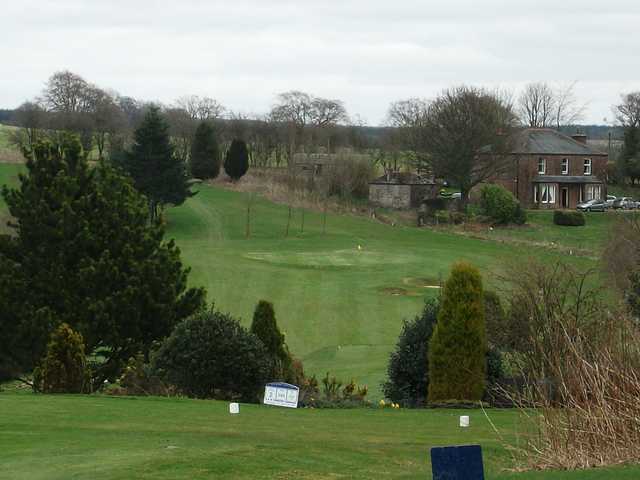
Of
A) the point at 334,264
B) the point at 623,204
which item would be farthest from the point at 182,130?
the point at 334,264

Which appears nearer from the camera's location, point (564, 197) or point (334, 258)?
point (334, 258)

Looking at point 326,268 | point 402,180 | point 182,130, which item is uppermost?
point 182,130

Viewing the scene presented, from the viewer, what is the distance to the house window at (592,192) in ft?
332

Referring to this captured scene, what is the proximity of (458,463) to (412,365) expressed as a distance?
17.1 m

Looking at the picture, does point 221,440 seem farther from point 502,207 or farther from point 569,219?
point 569,219

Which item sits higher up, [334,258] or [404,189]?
[404,189]

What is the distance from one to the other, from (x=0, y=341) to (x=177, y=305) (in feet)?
15.3

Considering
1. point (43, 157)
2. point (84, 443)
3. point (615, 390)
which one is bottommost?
point (84, 443)

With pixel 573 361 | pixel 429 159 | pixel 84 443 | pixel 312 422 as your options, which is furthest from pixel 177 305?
pixel 429 159

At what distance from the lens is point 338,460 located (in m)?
13.0

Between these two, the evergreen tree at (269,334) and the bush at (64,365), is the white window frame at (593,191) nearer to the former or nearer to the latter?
the evergreen tree at (269,334)

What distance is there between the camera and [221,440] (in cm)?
1427

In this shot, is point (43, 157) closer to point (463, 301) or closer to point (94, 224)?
point (94, 224)

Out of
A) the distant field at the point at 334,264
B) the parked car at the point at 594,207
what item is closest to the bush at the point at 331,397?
the distant field at the point at 334,264
